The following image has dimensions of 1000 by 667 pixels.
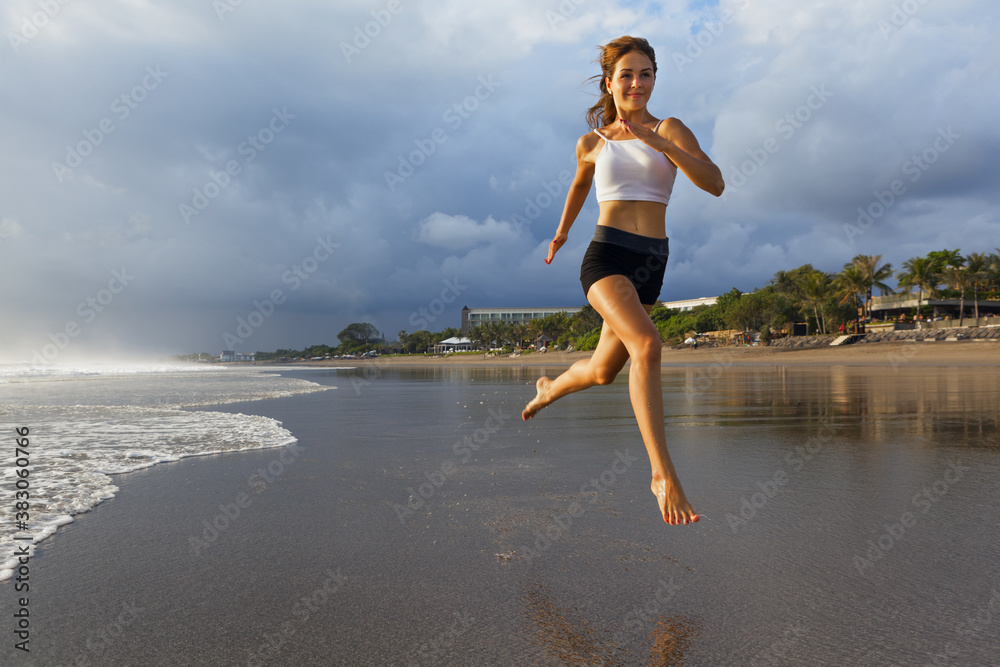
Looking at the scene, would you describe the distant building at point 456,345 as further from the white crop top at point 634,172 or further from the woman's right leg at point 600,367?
the white crop top at point 634,172

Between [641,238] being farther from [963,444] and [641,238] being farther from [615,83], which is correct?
[963,444]

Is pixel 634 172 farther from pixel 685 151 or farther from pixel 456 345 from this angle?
pixel 456 345

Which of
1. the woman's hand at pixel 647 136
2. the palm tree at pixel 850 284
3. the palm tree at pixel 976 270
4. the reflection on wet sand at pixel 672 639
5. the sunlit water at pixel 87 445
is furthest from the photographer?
the palm tree at pixel 850 284

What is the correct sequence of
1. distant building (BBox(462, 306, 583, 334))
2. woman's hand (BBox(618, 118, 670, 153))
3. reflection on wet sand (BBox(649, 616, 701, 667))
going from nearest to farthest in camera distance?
reflection on wet sand (BBox(649, 616, 701, 667)), woman's hand (BBox(618, 118, 670, 153)), distant building (BBox(462, 306, 583, 334))

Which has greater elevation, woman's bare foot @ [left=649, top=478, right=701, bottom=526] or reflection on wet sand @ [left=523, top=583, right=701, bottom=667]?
woman's bare foot @ [left=649, top=478, right=701, bottom=526]

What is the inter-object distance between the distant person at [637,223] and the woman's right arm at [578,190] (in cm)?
2

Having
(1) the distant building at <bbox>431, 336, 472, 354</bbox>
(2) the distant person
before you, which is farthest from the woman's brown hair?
(1) the distant building at <bbox>431, 336, 472, 354</bbox>

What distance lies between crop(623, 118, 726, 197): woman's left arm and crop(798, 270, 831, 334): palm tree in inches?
2685

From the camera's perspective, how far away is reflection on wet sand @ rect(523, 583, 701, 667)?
222 centimetres

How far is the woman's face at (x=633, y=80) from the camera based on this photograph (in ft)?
9.25

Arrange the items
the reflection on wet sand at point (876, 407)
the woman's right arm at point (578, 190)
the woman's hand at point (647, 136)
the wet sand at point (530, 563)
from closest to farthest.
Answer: the wet sand at point (530, 563), the woman's hand at point (647, 136), the woman's right arm at point (578, 190), the reflection on wet sand at point (876, 407)

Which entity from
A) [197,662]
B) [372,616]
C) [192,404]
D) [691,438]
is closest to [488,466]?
[691,438]

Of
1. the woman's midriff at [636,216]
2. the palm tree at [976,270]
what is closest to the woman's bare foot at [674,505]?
the woman's midriff at [636,216]

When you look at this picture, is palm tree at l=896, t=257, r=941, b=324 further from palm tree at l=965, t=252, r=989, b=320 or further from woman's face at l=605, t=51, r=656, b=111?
woman's face at l=605, t=51, r=656, b=111
